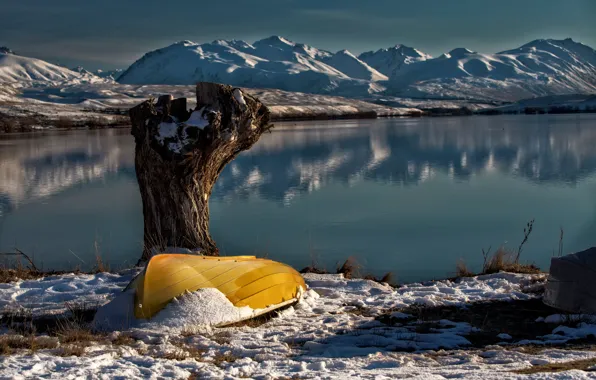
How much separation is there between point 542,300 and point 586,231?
730cm

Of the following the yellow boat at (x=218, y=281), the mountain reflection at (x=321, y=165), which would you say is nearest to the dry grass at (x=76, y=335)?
the yellow boat at (x=218, y=281)

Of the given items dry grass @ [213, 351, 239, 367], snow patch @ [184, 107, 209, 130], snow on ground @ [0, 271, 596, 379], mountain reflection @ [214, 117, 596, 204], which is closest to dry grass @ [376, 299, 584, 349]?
snow on ground @ [0, 271, 596, 379]

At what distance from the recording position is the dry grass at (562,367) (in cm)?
466

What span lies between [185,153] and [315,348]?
4.11 m

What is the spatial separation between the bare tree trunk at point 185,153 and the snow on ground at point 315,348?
5.64 feet

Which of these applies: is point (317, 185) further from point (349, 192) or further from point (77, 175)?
point (77, 175)

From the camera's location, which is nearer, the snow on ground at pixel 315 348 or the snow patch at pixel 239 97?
the snow on ground at pixel 315 348

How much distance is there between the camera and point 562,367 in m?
4.75

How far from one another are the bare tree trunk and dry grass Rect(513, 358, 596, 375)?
17.4 ft

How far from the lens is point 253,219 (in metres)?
15.3

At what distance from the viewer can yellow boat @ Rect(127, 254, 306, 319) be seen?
20.3 ft

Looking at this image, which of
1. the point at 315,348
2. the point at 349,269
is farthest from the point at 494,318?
the point at 349,269

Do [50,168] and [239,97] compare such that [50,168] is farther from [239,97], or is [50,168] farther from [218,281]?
[218,281]

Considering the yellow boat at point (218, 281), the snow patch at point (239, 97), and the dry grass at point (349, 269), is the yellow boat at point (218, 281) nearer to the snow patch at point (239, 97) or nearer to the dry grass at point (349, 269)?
the dry grass at point (349, 269)
